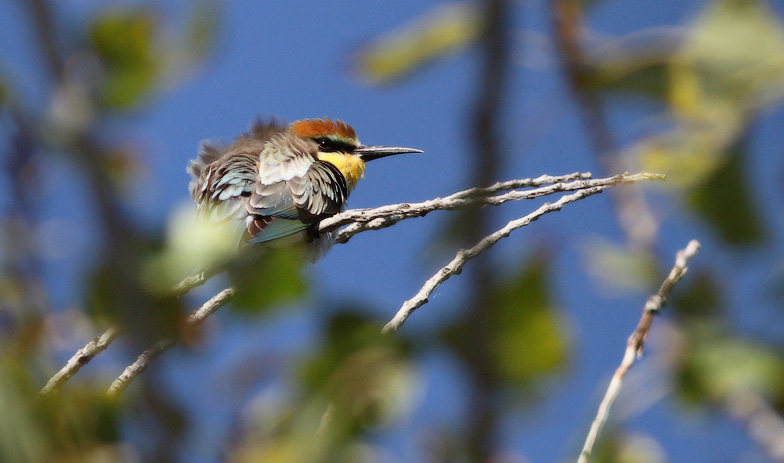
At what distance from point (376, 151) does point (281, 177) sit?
1.04 metres

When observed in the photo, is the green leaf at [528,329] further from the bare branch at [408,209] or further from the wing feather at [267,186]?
the wing feather at [267,186]

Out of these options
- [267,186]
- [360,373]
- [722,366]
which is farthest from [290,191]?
[722,366]

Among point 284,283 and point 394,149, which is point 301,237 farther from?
point 284,283

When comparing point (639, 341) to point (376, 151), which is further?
point (376, 151)

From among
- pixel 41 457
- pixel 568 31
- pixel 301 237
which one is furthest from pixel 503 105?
pixel 301 237

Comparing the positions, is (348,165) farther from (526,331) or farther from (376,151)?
(526,331)

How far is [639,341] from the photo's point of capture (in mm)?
687

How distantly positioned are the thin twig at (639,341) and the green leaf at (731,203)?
56mm

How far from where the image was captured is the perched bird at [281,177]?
12.1ft

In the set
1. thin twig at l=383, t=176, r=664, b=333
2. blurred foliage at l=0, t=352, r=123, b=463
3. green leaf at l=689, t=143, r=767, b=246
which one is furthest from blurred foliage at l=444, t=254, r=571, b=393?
thin twig at l=383, t=176, r=664, b=333

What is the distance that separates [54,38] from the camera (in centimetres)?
47

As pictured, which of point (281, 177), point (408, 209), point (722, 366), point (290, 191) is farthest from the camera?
point (281, 177)

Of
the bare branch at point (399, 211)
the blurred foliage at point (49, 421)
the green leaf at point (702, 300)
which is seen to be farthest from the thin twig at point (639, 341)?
the bare branch at point (399, 211)

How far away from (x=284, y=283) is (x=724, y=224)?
319 mm
